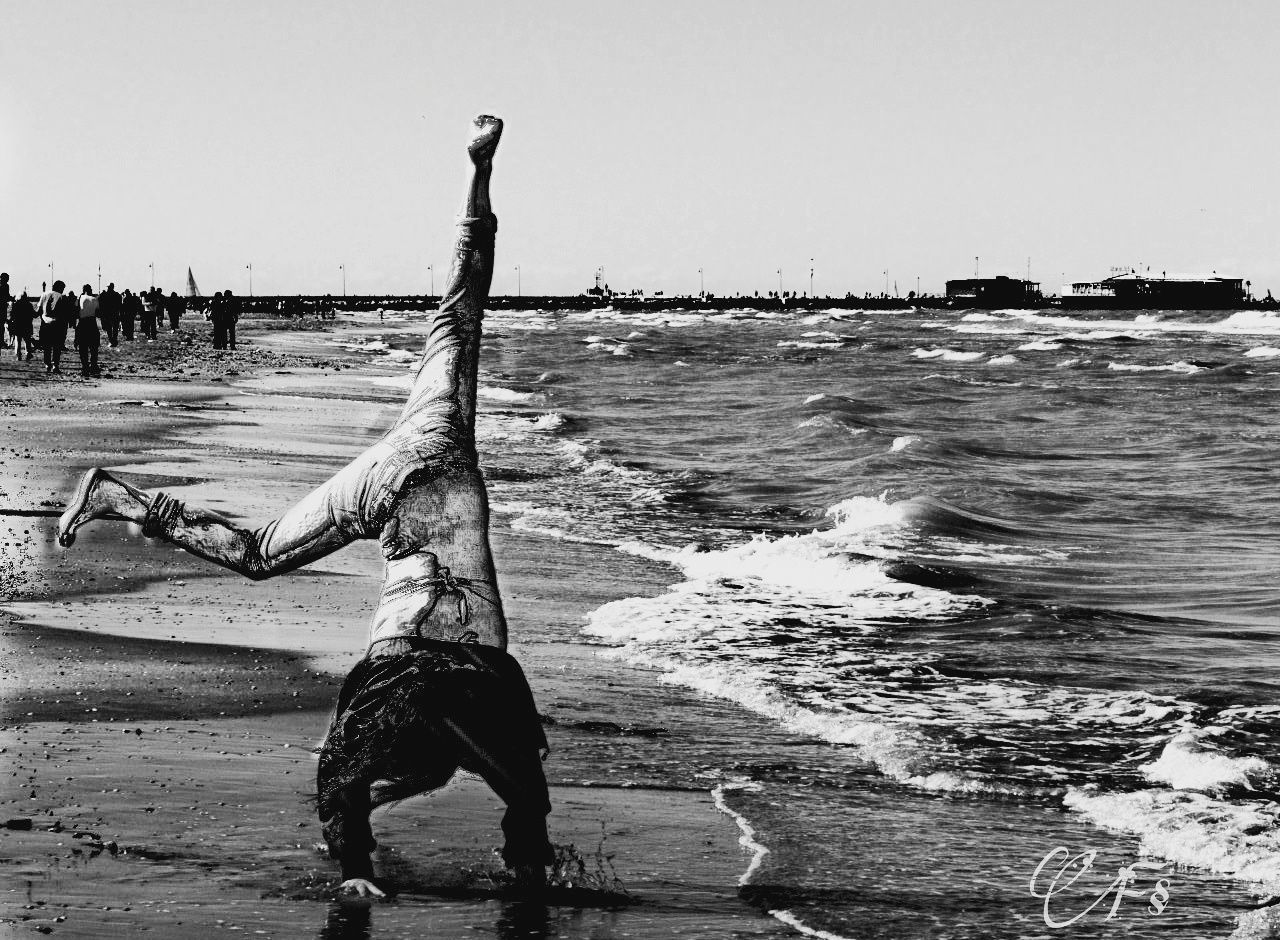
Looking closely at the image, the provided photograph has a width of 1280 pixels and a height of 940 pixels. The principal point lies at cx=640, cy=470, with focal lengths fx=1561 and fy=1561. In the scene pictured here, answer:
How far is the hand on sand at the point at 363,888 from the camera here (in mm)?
4410

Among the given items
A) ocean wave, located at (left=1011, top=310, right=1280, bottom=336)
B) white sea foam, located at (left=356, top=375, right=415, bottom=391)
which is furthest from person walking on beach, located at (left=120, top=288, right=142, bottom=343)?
ocean wave, located at (left=1011, top=310, right=1280, bottom=336)

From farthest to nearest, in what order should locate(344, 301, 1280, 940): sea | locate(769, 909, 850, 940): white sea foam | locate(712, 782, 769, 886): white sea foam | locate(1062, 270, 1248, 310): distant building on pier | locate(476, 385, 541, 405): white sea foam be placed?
locate(1062, 270, 1248, 310): distant building on pier, locate(476, 385, 541, 405): white sea foam, locate(344, 301, 1280, 940): sea, locate(712, 782, 769, 886): white sea foam, locate(769, 909, 850, 940): white sea foam

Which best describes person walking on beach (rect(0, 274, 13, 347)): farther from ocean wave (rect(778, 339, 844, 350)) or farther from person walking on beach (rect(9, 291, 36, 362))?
ocean wave (rect(778, 339, 844, 350))

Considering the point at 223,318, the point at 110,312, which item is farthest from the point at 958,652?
the point at 223,318

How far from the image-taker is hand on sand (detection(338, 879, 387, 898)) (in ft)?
14.5

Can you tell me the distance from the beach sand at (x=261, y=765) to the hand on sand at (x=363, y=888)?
63 mm

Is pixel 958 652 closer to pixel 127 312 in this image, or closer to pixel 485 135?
pixel 485 135

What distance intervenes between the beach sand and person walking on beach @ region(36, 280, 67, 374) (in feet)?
55.6

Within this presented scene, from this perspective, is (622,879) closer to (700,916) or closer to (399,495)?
(700,916)

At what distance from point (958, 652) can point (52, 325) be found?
24120mm

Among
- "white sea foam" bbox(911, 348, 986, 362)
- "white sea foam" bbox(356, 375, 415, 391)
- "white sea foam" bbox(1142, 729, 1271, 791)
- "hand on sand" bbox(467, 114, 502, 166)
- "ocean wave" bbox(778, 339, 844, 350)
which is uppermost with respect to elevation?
"hand on sand" bbox(467, 114, 502, 166)

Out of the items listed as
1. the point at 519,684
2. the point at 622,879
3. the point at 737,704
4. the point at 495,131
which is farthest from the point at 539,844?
the point at 737,704

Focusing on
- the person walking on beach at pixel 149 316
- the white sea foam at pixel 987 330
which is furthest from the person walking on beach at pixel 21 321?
the white sea foam at pixel 987 330

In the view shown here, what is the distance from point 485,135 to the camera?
3.86 m
